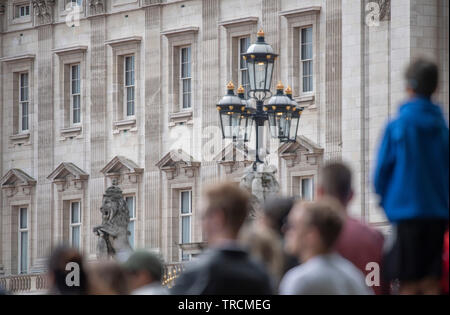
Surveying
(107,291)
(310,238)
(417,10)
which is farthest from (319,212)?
(417,10)

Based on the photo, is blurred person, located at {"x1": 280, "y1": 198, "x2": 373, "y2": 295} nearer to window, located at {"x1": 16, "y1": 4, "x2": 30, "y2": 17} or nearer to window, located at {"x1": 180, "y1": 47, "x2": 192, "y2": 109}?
window, located at {"x1": 180, "y1": 47, "x2": 192, "y2": 109}

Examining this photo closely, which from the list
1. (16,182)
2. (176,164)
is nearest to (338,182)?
(176,164)

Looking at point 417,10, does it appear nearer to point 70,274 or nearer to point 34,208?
point 34,208

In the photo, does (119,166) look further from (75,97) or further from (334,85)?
(334,85)

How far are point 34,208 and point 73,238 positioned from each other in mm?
2029

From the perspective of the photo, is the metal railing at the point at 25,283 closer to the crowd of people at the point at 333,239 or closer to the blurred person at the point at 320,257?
the crowd of people at the point at 333,239

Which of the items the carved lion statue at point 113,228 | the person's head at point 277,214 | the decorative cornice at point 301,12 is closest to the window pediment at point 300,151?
the decorative cornice at point 301,12

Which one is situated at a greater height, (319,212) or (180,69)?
(180,69)

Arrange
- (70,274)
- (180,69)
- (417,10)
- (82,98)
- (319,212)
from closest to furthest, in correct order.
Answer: (319,212), (70,274), (417,10), (180,69), (82,98)

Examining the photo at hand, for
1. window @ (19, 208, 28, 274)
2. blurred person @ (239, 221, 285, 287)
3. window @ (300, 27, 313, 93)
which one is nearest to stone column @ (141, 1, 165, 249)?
window @ (300, 27, 313, 93)

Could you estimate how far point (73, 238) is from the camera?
2290 inches

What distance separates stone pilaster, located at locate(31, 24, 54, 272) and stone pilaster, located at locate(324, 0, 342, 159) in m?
13.0

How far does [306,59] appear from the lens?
163 feet

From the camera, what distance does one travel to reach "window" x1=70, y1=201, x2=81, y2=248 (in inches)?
2279
